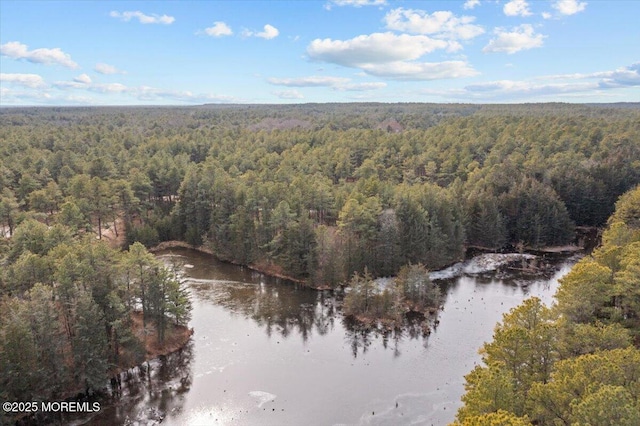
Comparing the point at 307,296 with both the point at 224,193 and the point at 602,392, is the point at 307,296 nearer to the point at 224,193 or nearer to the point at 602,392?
the point at 224,193

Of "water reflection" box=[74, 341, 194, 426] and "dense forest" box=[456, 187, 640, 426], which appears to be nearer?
"dense forest" box=[456, 187, 640, 426]

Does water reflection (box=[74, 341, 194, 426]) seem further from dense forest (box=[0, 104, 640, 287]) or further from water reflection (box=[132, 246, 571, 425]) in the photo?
dense forest (box=[0, 104, 640, 287])

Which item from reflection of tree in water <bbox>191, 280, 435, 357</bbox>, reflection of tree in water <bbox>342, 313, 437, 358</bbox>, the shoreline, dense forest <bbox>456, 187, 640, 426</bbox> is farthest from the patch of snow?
the shoreline

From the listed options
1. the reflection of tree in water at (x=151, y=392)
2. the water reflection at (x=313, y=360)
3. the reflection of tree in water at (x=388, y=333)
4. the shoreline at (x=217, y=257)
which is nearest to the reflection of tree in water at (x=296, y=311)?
the reflection of tree in water at (x=388, y=333)

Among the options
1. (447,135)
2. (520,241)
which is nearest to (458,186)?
(520,241)

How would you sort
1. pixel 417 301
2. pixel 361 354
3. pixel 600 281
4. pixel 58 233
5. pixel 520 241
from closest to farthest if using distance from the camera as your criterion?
pixel 600 281
pixel 361 354
pixel 58 233
pixel 417 301
pixel 520 241

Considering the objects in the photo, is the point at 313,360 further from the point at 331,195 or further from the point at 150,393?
the point at 331,195

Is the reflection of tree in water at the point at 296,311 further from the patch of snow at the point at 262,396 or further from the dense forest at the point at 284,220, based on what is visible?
the patch of snow at the point at 262,396
